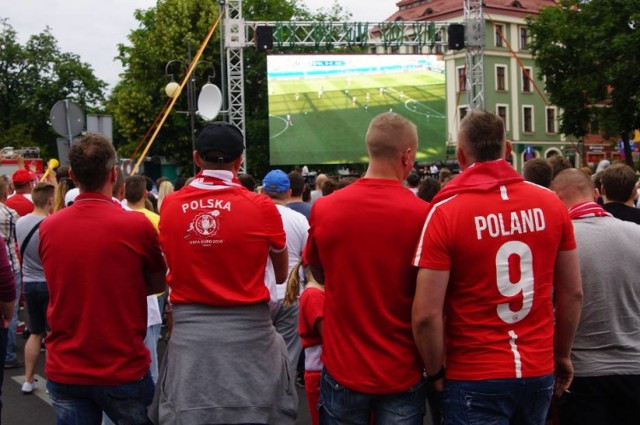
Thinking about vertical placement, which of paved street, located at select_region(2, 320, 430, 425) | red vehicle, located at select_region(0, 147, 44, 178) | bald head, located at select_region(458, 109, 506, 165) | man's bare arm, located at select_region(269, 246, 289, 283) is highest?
red vehicle, located at select_region(0, 147, 44, 178)

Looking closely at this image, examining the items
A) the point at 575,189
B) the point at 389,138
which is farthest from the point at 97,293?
the point at 575,189

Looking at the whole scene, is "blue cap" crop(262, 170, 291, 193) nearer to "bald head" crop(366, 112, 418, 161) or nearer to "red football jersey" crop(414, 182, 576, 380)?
"bald head" crop(366, 112, 418, 161)

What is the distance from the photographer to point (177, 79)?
120ft

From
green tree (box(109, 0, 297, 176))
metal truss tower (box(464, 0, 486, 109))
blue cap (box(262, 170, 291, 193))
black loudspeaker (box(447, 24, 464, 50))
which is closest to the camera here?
blue cap (box(262, 170, 291, 193))

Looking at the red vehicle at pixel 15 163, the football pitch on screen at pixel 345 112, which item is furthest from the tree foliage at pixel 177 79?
the football pitch on screen at pixel 345 112

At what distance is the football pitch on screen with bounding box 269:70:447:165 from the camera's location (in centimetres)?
2266

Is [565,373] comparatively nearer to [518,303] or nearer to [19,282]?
[518,303]

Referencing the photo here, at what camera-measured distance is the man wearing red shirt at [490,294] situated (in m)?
2.97

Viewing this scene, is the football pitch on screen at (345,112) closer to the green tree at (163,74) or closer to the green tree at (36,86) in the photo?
the green tree at (163,74)

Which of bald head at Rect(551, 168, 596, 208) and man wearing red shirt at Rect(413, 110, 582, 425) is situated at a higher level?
bald head at Rect(551, 168, 596, 208)

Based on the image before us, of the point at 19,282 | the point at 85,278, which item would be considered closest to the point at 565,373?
the point at 85,278

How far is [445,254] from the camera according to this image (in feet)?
9.70

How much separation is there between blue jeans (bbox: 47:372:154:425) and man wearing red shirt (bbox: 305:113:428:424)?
91 cm

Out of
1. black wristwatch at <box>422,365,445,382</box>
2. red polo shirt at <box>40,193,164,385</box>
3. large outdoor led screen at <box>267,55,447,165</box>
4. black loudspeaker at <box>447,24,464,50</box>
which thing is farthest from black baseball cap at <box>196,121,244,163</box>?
large outdoor led screen at <box>267,55,447,165</box>
